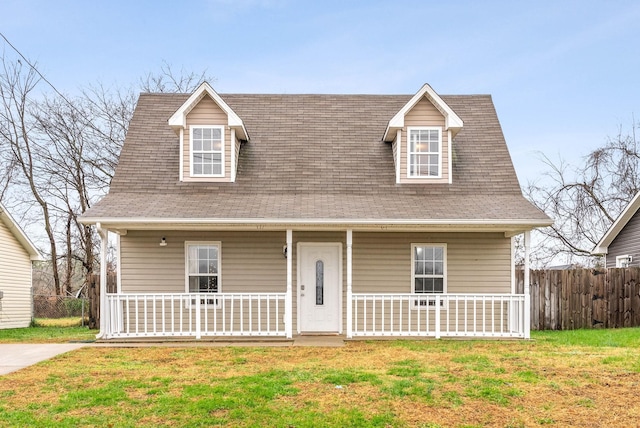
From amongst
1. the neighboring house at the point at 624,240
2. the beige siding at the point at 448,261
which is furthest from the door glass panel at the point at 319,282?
the neighboring house at the point at 624,240

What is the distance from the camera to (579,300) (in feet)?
47.8

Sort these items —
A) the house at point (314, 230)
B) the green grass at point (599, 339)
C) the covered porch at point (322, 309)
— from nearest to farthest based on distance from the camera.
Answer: the green grass at point (599, 339) → the house at point (314, 230) → the covered porch at point (322, 309)

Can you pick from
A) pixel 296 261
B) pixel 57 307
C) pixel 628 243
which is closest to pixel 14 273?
pixel 57 307

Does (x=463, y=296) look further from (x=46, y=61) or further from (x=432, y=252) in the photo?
(x=46, y=61)

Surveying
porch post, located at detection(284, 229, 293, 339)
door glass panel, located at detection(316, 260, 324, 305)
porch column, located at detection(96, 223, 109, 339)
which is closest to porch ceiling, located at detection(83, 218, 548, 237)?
porch column, located at detection(96, 223, 109, 339)

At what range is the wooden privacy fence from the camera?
571 inches

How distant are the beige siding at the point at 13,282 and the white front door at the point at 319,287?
1107 centimetres

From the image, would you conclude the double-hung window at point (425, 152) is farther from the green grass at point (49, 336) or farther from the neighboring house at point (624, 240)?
the green grass at point (49, 336)

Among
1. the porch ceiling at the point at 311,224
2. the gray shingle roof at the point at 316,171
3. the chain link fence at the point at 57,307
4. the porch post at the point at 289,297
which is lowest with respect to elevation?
the chain link fence at the point at 57,307

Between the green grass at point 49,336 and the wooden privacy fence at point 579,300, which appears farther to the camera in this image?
the wooden privacy fence at point 579,300

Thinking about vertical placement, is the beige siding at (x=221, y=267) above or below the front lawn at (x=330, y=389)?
above

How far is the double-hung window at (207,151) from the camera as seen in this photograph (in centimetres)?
1326

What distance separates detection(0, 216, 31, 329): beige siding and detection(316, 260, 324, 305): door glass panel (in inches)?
447

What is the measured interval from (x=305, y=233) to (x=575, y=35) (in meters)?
14.5
